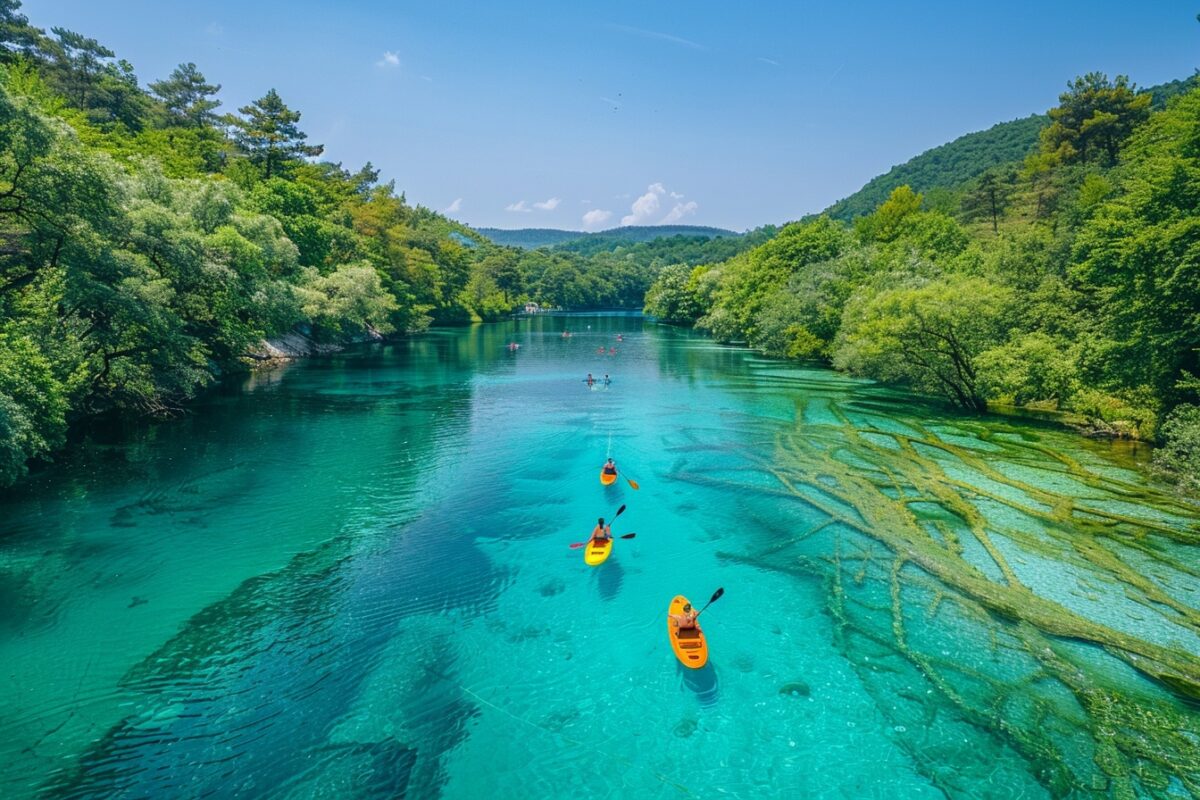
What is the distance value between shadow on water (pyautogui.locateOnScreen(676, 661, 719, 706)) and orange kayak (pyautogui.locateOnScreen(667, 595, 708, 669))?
0.57ft

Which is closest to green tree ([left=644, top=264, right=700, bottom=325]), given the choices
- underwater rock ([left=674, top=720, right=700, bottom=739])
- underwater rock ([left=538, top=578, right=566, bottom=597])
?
underwater rock ([left=538, top=578, right=566, bottom=597])

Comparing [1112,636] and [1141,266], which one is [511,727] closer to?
[1112,636]

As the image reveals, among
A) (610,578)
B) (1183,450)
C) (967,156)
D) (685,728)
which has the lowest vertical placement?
(685,728)

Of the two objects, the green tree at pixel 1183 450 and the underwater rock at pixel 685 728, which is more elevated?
the green tree at pixel 1183 450

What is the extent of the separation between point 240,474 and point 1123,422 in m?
43.8

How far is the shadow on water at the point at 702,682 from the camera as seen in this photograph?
1242 centimetres

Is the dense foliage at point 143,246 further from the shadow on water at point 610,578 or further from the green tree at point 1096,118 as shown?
the green tree at point 1096,118

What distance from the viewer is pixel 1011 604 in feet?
50.1

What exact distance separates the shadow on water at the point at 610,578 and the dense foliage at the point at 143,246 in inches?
697

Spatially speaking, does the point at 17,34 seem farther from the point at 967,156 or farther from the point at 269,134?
the point at 967,156

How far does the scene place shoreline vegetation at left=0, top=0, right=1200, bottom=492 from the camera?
76.0ft

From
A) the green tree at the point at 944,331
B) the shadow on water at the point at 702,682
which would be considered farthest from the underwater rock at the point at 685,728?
the green tree at the point at 944,331

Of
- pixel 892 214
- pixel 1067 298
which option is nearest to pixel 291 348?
pixel 1067 298

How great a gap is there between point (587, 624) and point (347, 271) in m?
58.5
